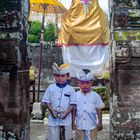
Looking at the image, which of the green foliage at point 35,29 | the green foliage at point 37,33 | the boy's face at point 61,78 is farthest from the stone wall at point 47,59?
the green foliage at point 35,29

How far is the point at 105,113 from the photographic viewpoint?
31.3 feet

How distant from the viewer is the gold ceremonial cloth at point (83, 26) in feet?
43.5

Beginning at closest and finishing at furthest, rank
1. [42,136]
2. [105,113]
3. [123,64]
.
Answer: [123,64] < [42,136] < [105,113]

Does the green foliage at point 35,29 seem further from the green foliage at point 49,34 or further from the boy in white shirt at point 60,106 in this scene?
the boy in white shirt at point 60,106

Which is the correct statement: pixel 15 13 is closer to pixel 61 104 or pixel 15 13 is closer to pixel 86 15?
pixel 61 104

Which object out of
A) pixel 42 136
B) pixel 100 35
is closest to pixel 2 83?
pixel 42 136

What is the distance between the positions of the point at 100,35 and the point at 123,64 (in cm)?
814

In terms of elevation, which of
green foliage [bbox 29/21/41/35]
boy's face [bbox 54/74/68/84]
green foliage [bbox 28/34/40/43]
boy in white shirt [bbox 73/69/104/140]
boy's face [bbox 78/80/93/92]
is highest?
green foliage [bbox 29/21/41/35]

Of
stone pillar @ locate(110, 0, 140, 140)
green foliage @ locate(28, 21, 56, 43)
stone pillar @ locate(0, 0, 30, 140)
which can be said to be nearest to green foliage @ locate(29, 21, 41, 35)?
green foliage @ locate(28, 21, 56, 43)

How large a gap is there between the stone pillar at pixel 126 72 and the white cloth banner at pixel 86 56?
774 cm

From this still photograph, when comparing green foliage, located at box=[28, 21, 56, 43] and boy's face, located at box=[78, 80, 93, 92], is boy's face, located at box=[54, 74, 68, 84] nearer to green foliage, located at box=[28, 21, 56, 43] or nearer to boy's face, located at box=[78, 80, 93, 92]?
boy's face, located at box=[78, 80, 93, 92]

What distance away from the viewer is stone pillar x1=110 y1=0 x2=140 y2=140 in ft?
16.9

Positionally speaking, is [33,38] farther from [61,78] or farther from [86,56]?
[61,78]

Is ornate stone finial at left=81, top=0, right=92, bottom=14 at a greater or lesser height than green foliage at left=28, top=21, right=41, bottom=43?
greater
